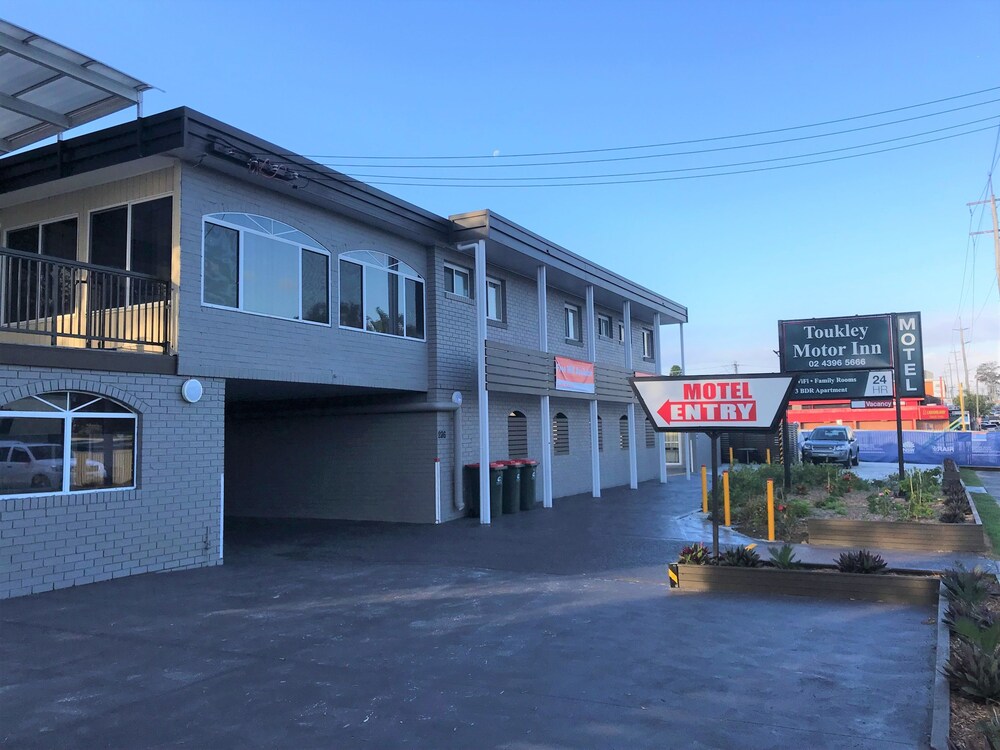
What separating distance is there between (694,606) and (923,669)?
2445mm

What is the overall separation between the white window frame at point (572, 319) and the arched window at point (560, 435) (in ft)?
8.18

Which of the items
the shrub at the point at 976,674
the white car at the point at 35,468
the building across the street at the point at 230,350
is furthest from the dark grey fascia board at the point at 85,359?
the shrub at the point at 976,674

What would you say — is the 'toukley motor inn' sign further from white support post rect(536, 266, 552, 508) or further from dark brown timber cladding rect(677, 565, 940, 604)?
dark brown timber cladding rect(677, 565, 940, 604)

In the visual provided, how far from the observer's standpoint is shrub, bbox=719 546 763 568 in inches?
345

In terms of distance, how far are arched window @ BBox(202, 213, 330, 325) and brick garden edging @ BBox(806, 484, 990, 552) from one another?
8921mm

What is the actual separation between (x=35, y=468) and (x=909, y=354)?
56.1ft

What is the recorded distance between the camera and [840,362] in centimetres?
1734

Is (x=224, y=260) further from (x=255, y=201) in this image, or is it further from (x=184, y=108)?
(x=184, y=108)

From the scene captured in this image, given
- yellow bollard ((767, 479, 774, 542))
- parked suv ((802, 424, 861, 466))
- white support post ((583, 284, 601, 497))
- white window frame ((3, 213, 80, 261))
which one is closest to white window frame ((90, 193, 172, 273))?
white window frame ((3, 213, 80, 261))

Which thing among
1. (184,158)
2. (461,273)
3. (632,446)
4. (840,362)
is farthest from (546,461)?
(184,158)

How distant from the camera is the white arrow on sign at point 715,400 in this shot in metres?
8.63

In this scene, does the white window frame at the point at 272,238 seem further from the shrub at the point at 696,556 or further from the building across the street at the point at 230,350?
the shrub at the point at 696,556

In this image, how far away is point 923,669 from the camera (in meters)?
5.71

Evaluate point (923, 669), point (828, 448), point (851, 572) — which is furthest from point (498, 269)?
point (828, 448)
